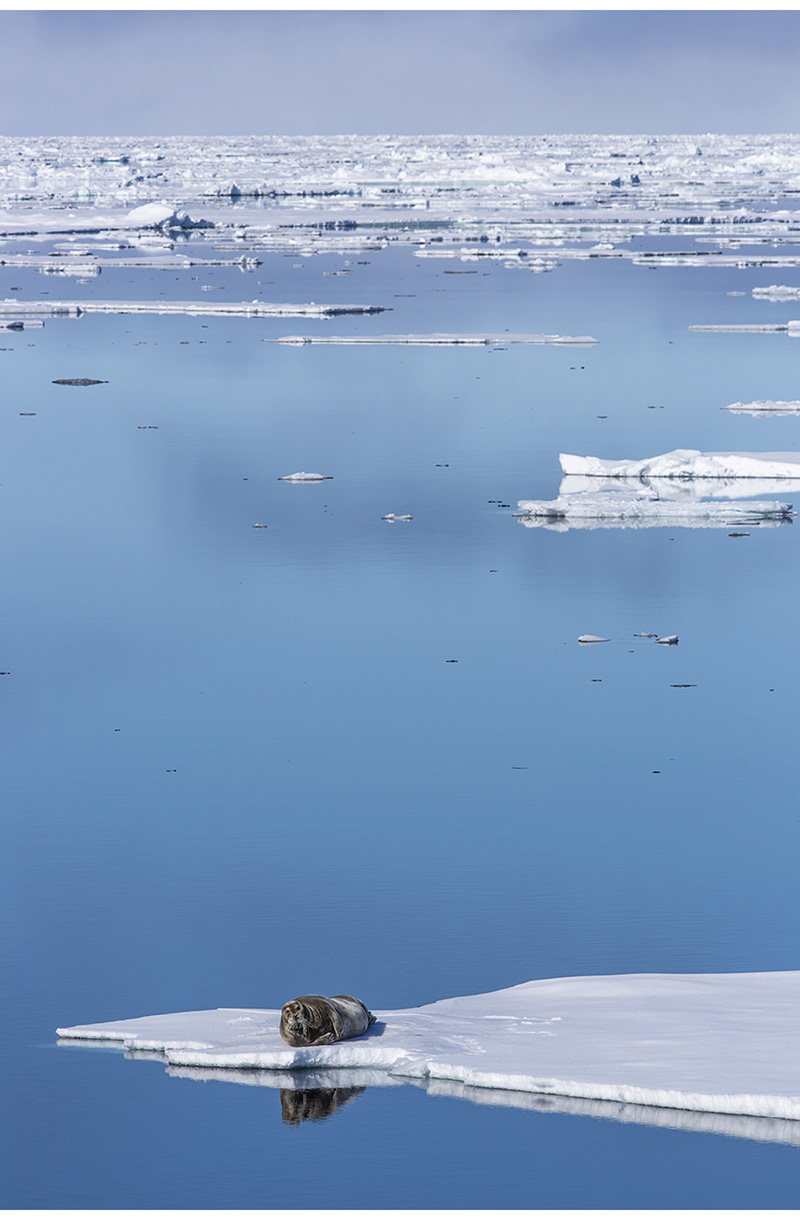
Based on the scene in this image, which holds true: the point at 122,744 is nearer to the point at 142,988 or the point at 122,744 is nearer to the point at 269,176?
the point at 142,988

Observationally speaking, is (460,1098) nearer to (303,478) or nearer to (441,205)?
(303,478)

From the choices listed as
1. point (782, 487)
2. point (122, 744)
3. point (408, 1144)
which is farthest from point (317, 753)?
point (782, 487)

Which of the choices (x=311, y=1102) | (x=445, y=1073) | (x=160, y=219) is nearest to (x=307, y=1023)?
(x=311, y=1102)

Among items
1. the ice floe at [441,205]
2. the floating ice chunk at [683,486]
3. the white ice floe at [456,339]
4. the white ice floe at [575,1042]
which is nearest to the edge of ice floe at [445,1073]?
the white ice floe at [575,1042]

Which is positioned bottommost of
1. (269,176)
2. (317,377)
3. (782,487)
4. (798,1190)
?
(798,1190)

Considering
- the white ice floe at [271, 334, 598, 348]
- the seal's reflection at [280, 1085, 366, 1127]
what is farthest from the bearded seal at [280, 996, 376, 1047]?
the white ice floe at [271, 334, 598, 348]

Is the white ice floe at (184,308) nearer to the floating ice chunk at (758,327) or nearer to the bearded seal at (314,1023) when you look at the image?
the floating ice chunk at (758,327)
